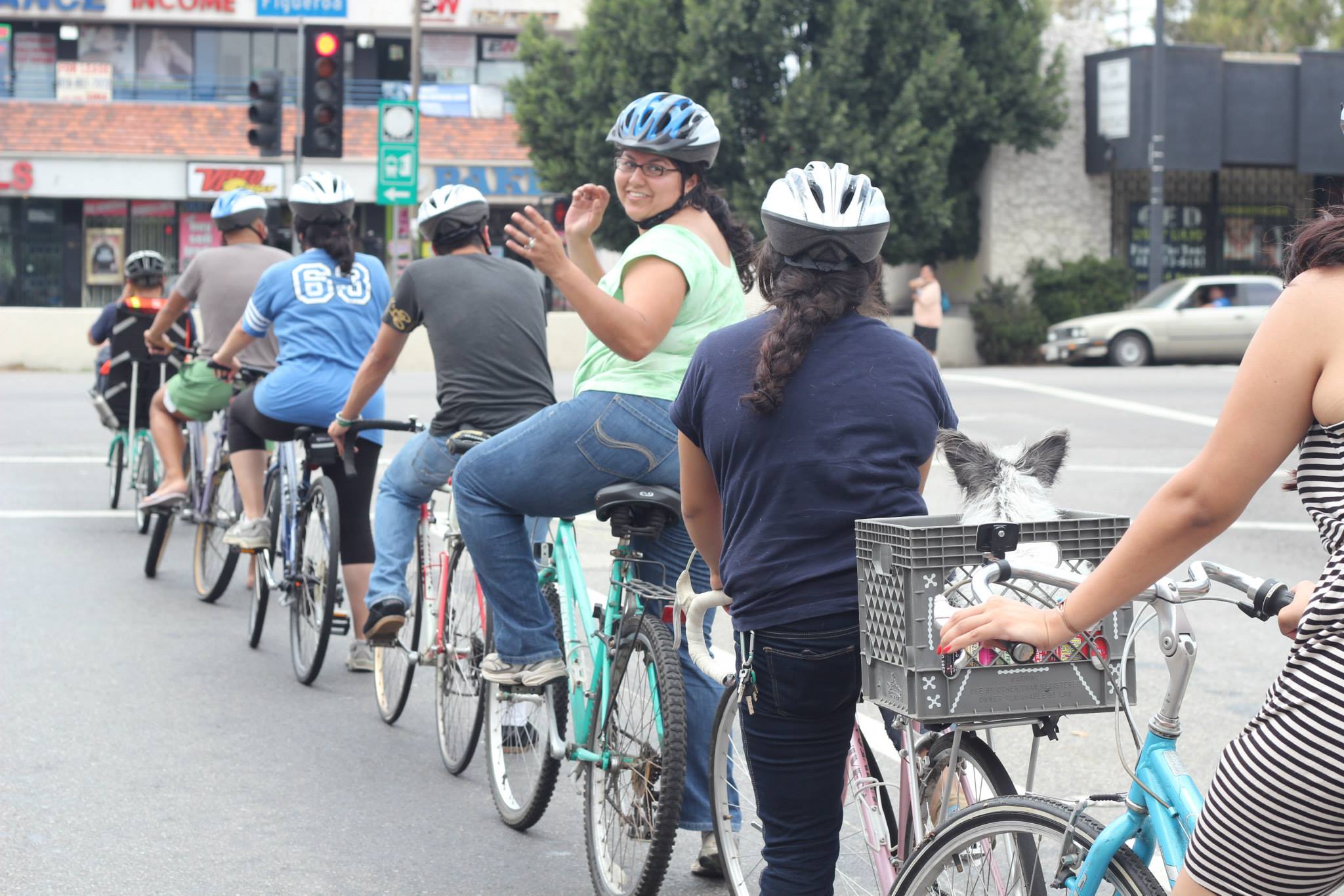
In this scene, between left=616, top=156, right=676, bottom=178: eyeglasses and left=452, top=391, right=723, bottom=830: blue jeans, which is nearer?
left=452, top=391, right=723, bottom=830: blue jeans

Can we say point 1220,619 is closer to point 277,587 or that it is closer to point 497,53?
point 277,587

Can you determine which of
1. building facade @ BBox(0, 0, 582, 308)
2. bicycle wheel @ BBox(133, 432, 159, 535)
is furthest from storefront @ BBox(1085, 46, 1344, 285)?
bicycle wheel @ BBox(133, 432, 159, 535)

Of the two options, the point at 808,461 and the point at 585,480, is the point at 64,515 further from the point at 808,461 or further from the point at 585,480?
the point at 808,461

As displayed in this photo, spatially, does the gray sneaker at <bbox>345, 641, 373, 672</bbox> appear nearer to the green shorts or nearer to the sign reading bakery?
the green shorts

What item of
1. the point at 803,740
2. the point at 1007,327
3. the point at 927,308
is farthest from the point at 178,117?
the point at 803,740

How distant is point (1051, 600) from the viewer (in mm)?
2602

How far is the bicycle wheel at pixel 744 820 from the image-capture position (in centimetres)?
344

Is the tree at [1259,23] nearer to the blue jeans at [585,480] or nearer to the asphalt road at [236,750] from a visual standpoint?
the asphalt road at [236,750]

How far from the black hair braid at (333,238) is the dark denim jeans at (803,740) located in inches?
170

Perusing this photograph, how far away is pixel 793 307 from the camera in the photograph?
123 inches

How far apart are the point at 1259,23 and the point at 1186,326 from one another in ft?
85.1

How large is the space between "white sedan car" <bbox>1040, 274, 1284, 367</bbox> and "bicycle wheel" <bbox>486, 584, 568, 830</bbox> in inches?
963

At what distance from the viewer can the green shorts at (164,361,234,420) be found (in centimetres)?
899

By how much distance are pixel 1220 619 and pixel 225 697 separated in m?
5.01
